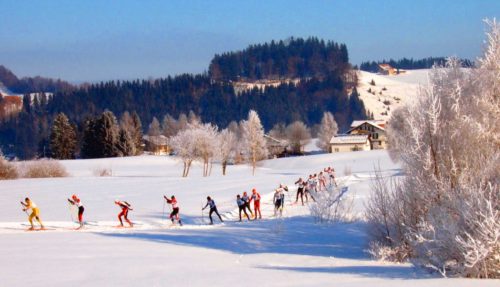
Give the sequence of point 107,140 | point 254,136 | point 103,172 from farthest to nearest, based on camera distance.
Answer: point 107,140
point 254,136
point 103,172

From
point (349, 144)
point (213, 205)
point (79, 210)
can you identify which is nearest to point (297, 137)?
point (349, 144)

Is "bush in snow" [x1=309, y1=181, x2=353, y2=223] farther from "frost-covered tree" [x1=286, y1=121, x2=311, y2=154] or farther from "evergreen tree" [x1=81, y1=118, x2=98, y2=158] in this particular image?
"frost-covered tree" [x1=286, y1=121, x2=311, y2=154]

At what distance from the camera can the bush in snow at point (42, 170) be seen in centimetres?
6075

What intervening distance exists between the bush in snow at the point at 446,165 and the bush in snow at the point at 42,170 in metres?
50.0

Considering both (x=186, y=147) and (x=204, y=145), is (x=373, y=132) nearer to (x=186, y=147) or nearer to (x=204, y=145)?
(x=204, y=145)

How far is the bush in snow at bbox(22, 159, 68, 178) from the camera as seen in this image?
6075cm

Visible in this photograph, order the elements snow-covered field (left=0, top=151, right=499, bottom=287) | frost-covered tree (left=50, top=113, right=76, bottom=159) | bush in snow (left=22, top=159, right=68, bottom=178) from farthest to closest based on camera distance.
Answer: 1. frost-covered tree (left=50, top=113, right=76, bottom=159)
2. bush in snow (left=22, top=159, right=68, bottom=178)
3. snow-covered field (left=0, top=151, right=499, bottom=287)

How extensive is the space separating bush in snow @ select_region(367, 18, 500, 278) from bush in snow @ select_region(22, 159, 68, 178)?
49996 millimetres

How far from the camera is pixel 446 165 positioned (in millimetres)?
14805

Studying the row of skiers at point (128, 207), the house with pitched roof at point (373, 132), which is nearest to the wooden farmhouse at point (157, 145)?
the house with pitched roof at point (373, 132)

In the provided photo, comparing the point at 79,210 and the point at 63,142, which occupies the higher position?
the point at 63,142

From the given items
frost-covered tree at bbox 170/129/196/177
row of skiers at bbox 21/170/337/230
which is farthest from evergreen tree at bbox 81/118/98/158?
row of skiers at bbox 21/170/337/230

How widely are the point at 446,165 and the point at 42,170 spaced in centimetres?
5257

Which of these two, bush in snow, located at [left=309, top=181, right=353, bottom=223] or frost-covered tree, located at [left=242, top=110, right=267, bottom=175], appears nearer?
bush in snow, located at [left=309, top=181, right=353, bottom=223]
